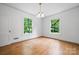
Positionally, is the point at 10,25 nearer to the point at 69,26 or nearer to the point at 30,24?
the point at 30,24

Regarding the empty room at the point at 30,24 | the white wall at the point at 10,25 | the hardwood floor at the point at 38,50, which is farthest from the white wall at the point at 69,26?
the white wall at the point at 10,25

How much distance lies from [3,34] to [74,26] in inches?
107

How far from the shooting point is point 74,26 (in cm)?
369

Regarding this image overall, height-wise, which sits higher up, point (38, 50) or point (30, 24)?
point (30, 24)

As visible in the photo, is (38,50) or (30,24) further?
(30,24)

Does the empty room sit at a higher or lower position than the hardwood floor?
higher

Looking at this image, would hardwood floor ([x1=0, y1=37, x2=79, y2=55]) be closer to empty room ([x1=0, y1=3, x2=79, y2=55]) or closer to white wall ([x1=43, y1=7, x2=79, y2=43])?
empty room ([x1=0, y1=3, x2=79, y2=55])

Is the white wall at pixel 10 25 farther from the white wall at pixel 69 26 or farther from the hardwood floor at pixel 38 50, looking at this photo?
the white wall at pixel 69 26

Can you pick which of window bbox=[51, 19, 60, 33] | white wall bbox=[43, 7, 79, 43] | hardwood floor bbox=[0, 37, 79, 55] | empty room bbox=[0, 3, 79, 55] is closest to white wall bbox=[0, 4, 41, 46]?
empty room bbox=[0, 3, 79, 55]

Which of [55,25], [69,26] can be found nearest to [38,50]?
[55,25]

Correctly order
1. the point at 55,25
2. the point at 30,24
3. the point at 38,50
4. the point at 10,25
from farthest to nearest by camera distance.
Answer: the point at 30,24, the point at 55,25, the point at 10,25, the point at 38,50

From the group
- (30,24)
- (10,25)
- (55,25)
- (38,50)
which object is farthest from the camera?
(30,24)

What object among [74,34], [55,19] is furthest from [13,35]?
[74,34]
